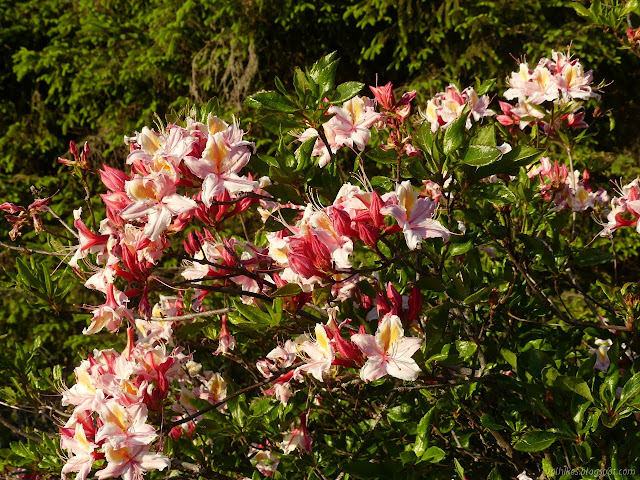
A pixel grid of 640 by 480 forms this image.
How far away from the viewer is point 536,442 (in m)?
1.26

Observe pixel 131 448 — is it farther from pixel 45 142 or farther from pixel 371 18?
pixel 45 142

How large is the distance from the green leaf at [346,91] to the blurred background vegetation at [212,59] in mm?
2706

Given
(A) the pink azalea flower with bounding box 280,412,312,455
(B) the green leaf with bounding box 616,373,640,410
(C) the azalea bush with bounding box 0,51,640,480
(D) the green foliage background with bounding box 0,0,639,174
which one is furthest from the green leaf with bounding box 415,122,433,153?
(D) the green foliage background with bounding box 0,0,639,174

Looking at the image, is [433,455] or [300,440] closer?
[433,455]

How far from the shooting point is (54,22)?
5727 millimetres

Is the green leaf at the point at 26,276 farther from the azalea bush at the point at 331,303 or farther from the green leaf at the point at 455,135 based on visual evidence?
the green leaf at the point at 455,135

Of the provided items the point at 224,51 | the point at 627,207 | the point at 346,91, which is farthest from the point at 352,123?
the point at 224,51

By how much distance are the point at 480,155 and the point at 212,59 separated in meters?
3.90

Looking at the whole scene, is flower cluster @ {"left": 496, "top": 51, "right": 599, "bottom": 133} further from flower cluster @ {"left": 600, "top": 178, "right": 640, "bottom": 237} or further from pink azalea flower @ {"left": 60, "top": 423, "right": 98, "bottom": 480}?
pink azalea flower @ {"left": 60, "top": 423, "right": 98, "bottom": 480}

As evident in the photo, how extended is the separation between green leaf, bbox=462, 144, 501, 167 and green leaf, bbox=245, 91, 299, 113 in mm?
359

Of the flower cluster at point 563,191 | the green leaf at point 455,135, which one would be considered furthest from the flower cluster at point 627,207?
the green leaf at point 455,135

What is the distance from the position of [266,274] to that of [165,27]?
3.82 meters

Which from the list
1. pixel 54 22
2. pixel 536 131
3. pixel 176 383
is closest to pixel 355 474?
pixel 176 383

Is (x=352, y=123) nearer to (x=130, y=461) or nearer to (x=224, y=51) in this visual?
(x=130, y=461)
